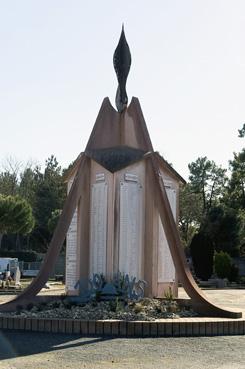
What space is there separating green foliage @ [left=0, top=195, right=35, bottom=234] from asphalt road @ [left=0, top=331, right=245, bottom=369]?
26.5 metres

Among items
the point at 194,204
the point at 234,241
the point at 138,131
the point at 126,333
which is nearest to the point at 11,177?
the point at 194,204

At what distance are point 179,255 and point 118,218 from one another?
1.34 metres

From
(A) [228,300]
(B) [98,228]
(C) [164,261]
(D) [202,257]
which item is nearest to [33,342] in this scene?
(B) [98,228]

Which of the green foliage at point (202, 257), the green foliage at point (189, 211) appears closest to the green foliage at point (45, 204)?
the green foliage at point (189, 211)

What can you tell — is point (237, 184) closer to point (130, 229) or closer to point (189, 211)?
point (189, 211)

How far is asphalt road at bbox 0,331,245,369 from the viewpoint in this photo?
6.93 m

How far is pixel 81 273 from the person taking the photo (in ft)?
39.6

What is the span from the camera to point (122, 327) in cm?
909

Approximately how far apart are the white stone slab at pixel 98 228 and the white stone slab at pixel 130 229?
34cm

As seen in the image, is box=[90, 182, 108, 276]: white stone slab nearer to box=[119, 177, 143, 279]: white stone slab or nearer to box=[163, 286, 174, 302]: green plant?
box=[119, 177, 143, 279]: white stone slab

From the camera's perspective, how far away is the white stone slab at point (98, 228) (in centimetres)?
1181

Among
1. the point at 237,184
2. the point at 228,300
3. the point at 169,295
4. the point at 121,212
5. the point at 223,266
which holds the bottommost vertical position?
the point at 228,300

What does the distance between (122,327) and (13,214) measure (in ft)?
88.9

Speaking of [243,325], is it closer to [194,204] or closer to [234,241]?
[234,241]
